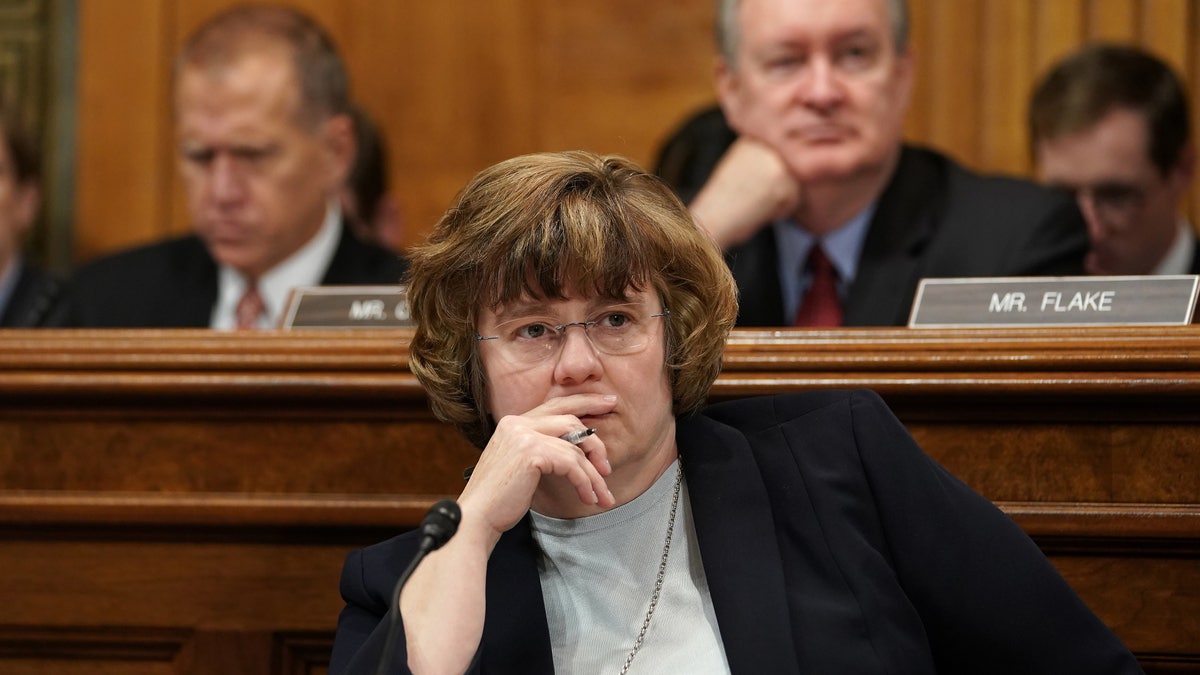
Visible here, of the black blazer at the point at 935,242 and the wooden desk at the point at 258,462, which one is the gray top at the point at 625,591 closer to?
the wooden desk at the point at 258,462

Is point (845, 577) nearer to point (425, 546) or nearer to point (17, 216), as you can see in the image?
point (425, 546)

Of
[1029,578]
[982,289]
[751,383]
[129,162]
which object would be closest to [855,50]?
[982,289]

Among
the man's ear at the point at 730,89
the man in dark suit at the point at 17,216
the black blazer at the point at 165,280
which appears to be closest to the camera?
the man's ear at the point at 730,89

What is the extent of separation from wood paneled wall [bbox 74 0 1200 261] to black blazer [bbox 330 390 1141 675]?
93.5 inches

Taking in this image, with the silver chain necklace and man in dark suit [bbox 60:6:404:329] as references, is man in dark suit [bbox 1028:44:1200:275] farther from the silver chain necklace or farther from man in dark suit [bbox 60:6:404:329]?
the silver chain necklace

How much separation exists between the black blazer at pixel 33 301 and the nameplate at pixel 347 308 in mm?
1232

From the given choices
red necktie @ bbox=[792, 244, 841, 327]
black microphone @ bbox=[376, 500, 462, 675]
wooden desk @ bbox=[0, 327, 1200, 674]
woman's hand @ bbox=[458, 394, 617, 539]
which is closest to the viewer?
black microphone @ bbox=[376, 500, 462, 675]

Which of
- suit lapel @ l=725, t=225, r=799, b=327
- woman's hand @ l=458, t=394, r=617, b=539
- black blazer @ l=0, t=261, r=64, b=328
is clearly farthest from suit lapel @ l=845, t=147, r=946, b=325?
black blazer @ l=0, t=261, r=64, b=328

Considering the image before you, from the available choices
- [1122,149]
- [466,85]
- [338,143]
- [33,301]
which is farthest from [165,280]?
[1122,149]

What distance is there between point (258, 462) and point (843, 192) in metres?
1.31

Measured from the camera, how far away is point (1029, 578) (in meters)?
1.64

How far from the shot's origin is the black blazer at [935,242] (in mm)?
2695

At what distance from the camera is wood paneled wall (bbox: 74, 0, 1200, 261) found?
3965 millimetres

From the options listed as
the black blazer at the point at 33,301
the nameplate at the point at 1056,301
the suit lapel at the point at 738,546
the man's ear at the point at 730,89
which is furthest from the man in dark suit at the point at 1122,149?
the black blazer at the point at 33,301
